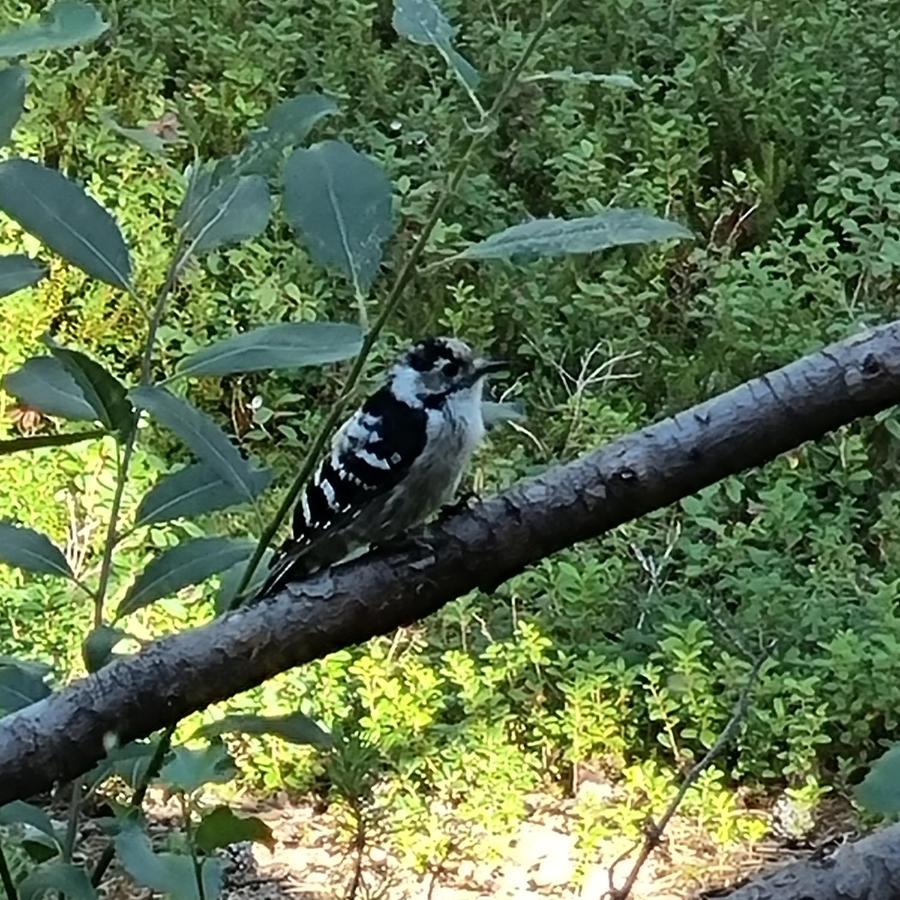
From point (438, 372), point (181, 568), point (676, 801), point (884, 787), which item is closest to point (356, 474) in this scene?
point (438, 372)

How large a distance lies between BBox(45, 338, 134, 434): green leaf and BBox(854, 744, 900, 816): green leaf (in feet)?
1.78

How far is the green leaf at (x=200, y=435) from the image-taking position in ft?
3.53

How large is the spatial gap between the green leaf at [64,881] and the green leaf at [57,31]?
54cm

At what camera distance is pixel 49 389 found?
1.19 meters

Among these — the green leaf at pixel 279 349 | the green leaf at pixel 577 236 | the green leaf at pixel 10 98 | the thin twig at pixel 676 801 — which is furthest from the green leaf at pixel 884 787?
the thin twig at pixel 676 801

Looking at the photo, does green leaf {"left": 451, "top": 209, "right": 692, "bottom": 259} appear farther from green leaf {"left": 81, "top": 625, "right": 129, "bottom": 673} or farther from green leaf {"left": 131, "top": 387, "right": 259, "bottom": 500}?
green leaf {"left": 81, "top": 625, "right": 129, "bottom": 673}

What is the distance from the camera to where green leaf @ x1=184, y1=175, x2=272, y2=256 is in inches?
44.7

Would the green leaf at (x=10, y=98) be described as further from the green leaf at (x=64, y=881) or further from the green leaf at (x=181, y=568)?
the green leaf at (x=64, y=881)

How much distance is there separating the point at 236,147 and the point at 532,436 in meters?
1.35

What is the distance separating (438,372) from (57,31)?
1.17 metres

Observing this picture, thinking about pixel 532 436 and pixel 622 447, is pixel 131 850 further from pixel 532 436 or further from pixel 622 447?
pixel 532 436

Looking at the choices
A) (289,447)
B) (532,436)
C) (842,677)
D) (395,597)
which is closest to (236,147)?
(289,447)

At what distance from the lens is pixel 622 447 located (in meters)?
1.16

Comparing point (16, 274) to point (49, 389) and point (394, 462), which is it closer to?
point (49, 389)
